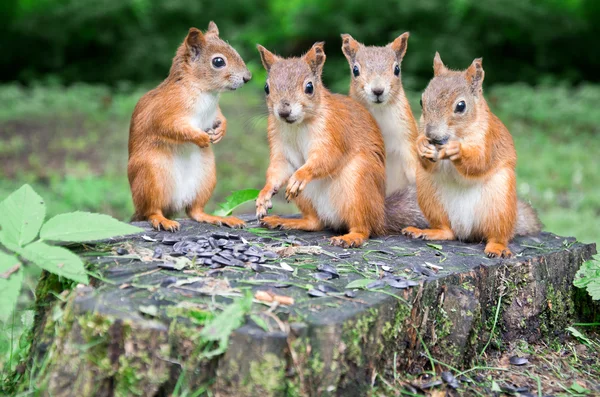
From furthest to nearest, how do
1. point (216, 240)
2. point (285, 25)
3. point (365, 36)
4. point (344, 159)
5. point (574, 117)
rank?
point (285, 25) → point (365, 36) → point (574, 117) → point (344, 159) → point (216, 240)

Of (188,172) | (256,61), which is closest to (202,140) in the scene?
(188,172)

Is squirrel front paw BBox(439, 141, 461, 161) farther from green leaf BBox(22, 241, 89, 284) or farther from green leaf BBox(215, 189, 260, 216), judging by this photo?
green leaf BBox(22, 241, 89, 284)

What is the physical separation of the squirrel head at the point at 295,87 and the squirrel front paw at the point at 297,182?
225 mm

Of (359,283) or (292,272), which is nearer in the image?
(359,283)

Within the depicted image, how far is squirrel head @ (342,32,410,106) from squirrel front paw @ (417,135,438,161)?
20.4 inches

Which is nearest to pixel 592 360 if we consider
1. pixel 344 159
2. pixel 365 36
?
pixel 344 159

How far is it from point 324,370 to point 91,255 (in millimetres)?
996

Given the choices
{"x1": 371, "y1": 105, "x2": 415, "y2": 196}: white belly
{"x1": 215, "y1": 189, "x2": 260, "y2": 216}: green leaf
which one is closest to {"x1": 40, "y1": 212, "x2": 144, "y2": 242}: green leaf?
{"x1": 215, "y1": 189, "x2": 260, "y2": 216}: green leaf

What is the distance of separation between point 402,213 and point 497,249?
0.54 m

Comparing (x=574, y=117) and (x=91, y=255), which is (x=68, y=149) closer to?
(x=91, y=255)

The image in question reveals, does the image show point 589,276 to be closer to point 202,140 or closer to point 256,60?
point 202,140

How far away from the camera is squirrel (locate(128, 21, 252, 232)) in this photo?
313 cm

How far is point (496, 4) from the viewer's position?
33.3 ft

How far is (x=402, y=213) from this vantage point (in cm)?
332
